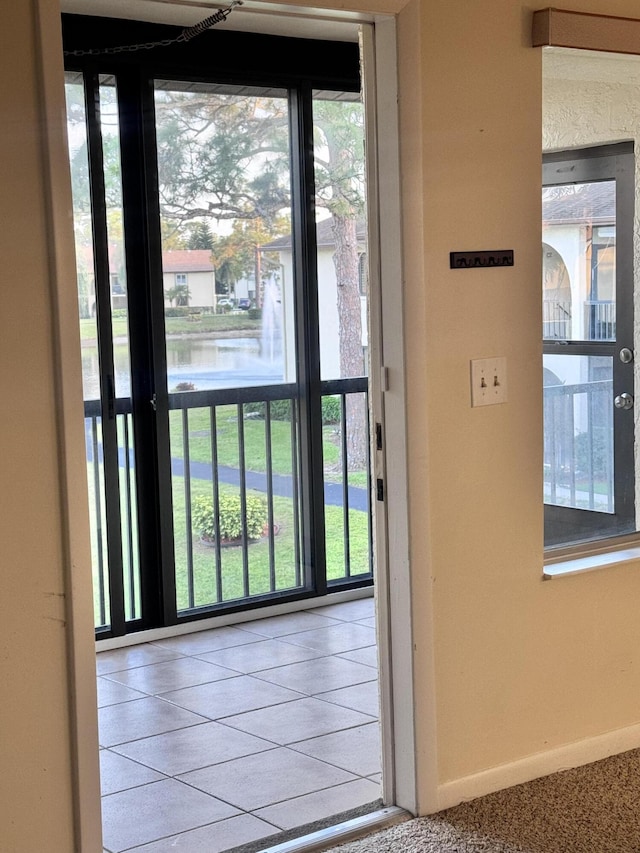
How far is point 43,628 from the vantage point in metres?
2.18

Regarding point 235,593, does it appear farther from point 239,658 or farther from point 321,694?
point 321,694

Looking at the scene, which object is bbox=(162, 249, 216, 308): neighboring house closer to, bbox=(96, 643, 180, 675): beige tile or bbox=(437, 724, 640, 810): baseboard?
bbox=(96, 643, 180, 675): beige tile

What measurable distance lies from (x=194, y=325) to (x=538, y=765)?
219 cm

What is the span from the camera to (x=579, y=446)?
312 centimetres

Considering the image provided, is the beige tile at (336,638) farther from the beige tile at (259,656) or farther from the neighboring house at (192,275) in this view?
the neighboring house at (192,275)

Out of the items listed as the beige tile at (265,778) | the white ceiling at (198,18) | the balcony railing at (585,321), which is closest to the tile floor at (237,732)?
the beige tile at (265,778)

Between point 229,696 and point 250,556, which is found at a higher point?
point 250,556

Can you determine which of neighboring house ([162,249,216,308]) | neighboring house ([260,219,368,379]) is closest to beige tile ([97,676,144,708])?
neighboring house ([162,249,216,308])

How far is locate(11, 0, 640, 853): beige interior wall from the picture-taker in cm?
263

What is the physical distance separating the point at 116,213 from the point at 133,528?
3.92 ft

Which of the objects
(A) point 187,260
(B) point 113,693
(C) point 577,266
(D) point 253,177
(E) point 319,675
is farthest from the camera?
(D) point 253,177

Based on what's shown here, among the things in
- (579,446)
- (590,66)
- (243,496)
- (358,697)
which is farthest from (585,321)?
(243,496)

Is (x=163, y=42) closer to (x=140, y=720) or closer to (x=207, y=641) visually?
(x=207, y=641)

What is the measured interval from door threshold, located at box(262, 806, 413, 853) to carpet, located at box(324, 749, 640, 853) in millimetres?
23
